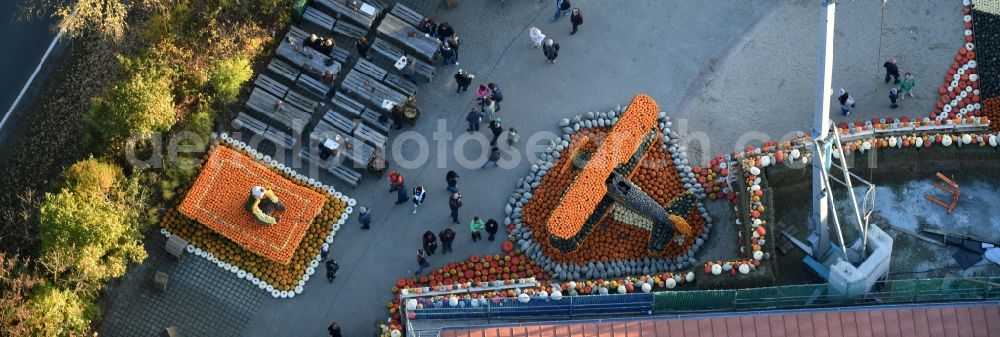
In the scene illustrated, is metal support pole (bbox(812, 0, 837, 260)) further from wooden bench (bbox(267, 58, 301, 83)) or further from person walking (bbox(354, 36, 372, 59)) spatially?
wooden bench (bbox(267, 58, 301, 83))

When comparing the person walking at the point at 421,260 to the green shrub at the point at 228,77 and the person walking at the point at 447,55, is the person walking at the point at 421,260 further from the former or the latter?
the green shrub at the point at 228,77

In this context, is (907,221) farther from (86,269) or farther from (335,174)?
(86,269)

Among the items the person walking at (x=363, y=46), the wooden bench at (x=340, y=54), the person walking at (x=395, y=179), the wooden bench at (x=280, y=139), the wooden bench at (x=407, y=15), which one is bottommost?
the person walking at (x=395, y=179)

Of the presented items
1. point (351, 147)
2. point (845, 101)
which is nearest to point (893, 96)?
point (845, 101)

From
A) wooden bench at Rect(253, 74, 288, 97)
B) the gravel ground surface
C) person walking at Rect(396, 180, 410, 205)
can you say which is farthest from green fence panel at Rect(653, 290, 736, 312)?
wooden bench at Rect(253, 74, 288, 97)

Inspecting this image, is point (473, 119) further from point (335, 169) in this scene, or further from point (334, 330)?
point (334, 330)

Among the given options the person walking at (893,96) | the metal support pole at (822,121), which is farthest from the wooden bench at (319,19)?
the person walking at (893,96)
